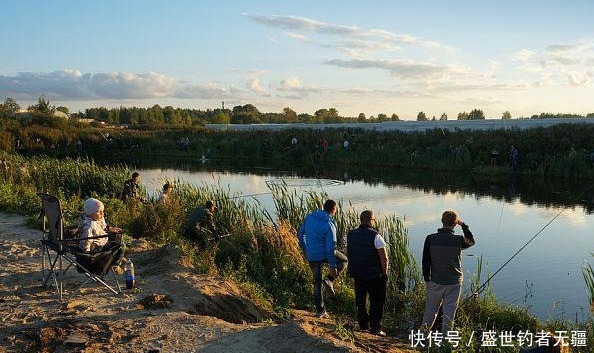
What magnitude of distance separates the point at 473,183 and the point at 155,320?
24.1 m

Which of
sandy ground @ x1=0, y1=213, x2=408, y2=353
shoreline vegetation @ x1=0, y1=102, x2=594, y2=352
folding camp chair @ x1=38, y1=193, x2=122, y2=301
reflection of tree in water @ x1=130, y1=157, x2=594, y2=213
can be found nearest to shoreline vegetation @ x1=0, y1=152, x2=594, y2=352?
shoreline vegetation @ x1=0, y1=102, x2=594, y2=352

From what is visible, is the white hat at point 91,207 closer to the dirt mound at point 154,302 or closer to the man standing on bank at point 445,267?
the dirt mound at point 154,302

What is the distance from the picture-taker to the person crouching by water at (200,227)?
36.0 feet

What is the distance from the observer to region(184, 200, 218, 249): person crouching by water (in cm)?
1098

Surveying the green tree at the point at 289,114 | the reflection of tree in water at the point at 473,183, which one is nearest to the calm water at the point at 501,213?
the reflection of tree in water at the point at 473,183

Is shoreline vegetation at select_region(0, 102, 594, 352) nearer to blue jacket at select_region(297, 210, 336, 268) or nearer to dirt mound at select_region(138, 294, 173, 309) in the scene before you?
blue jacket at select_region(297, 210, 336, 268)

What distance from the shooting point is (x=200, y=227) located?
11.1 m

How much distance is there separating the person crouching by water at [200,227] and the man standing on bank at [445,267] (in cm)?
511

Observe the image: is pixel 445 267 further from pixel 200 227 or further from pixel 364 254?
pixel 200 227

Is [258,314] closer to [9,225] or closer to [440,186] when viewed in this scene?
[9,225]

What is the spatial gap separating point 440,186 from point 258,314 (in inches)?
808

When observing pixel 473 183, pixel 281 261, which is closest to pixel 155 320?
pixel 281 261

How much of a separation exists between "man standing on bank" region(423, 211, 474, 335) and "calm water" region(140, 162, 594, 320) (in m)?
2.90

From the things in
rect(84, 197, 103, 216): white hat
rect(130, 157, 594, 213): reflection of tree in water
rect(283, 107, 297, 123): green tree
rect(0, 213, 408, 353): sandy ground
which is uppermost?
rect(283, 107, 297, 123): green tree
